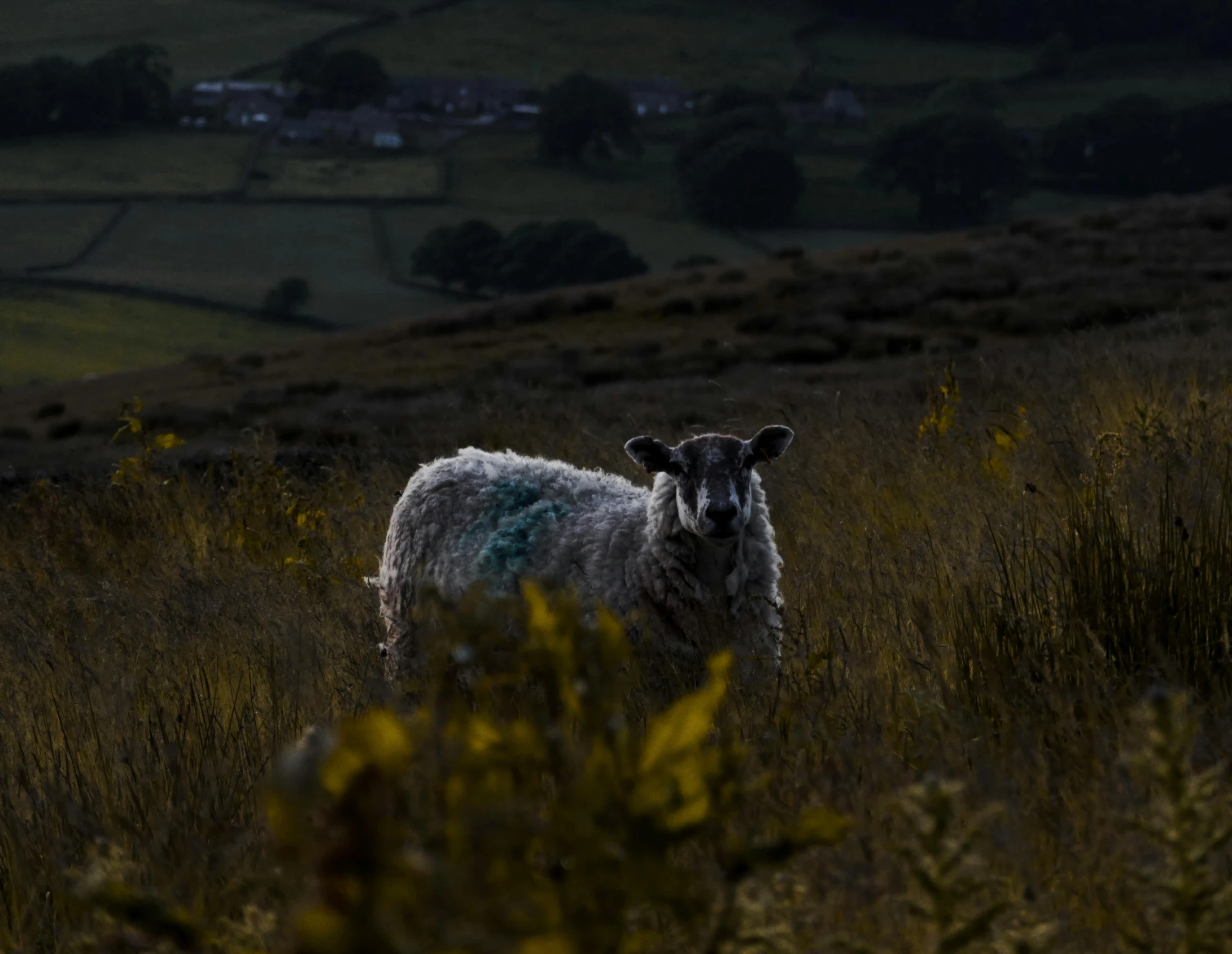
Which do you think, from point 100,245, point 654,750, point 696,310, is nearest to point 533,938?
point 654,750

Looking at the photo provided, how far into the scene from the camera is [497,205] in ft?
340

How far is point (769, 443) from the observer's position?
6.27m

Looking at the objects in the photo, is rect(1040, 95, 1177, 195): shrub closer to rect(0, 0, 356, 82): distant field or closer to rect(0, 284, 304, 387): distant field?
rect(0, 284, 304, 387): distant field

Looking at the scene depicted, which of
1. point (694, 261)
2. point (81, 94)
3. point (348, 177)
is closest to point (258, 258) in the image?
point (348, 177)

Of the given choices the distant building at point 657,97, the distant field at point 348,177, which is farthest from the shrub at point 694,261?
the distant building at point 657,97

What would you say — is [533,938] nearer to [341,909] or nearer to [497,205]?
[341,909]

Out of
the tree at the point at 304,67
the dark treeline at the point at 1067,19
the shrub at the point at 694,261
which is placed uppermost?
the dark treeline at the point at 1067,19

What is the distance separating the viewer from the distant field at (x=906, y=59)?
451 feet

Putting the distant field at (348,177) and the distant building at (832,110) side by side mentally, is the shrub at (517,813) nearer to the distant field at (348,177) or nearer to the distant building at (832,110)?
the distant field at (348,177)

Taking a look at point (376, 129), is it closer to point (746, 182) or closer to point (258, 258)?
point (258, 258)

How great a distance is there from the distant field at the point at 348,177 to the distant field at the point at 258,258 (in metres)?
3.34

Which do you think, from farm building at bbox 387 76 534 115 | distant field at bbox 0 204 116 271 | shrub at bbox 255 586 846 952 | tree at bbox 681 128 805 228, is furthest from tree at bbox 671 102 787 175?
shrub at bbox 255 586 846 952

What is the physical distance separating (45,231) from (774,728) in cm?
8712

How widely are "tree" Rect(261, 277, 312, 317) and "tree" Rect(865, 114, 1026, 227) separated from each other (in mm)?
52173
